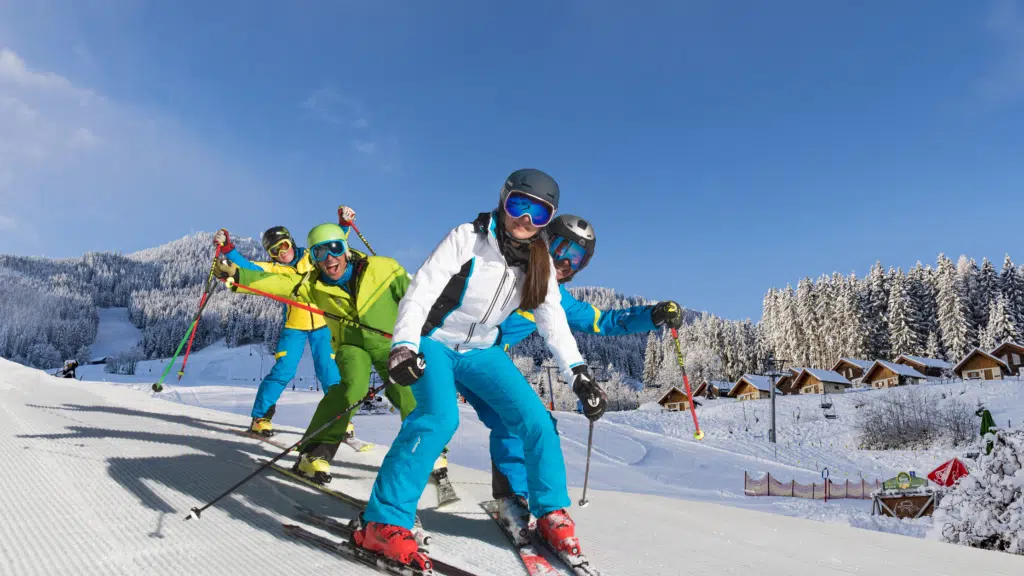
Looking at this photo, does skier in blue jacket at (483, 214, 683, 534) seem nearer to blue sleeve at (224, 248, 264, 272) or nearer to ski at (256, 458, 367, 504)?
ski at (256, 458, 367, 504)

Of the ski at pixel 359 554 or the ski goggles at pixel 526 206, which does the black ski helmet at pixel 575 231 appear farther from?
the ski at pixel 359 554

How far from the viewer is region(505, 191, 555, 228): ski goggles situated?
264 centimetres

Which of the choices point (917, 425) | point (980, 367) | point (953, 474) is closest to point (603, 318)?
point (953, 474)

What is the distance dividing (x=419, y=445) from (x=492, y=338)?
2.03ft

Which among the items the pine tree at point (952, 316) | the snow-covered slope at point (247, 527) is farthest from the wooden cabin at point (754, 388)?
the snow-covered slope at point (247, 527)

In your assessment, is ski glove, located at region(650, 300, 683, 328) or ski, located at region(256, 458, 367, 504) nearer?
ski, located at region(256, 458, 367, 504)

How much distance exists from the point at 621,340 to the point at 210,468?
443 feet

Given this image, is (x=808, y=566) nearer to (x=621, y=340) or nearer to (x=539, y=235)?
(x=539, y=235)

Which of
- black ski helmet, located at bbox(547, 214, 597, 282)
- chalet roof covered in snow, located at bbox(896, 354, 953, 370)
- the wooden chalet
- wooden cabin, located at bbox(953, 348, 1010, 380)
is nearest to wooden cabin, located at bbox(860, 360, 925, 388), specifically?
chalet roof covered in snow, located at bbox(896, 354, 953, 370)

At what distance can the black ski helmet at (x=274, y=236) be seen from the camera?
5109 millimetres

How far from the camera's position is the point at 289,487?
3.37 metres

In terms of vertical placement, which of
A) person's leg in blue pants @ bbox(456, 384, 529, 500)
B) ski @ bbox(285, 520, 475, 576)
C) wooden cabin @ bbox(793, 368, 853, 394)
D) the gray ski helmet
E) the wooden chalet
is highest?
wooden cabin @ bbox(793, 368, 853, 394)

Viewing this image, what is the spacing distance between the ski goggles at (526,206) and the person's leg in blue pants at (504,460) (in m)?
0.95

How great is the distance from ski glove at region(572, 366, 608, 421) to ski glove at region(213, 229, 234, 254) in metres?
3.79
